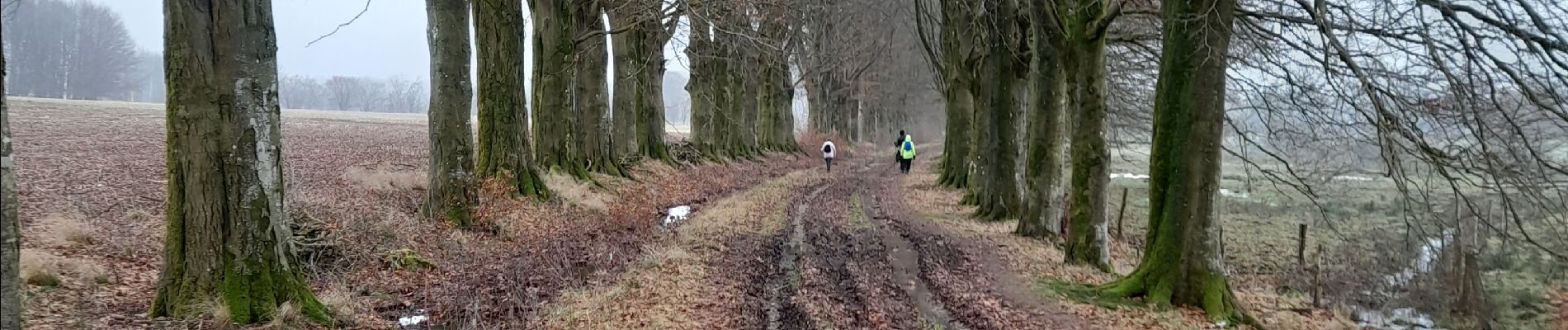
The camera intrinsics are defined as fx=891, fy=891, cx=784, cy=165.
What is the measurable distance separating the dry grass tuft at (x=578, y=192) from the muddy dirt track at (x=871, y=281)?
3.30 meters

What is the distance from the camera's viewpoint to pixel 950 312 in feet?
24.8

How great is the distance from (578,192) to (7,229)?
12109 mm

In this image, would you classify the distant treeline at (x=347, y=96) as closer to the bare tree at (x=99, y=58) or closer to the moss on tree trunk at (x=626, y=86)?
the bare tree at (x=99, y=58)

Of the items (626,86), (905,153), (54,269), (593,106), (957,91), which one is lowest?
(54,269)

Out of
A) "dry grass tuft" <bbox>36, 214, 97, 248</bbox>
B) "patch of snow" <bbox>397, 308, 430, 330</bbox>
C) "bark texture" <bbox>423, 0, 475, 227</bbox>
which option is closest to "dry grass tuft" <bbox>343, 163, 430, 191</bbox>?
"bark texture" <bbox>423, 0, 475, 227</bbox>

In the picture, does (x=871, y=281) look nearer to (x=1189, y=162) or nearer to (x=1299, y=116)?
(x=1189, y=162)

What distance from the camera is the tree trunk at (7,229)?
9.73ft

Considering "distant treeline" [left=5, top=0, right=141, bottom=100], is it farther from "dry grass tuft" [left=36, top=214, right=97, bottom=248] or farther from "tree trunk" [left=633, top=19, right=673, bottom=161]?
"dry grass tuft" [left=36, top=214, right=97, bottom=248]

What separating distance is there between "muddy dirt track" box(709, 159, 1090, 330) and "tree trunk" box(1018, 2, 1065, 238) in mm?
1468

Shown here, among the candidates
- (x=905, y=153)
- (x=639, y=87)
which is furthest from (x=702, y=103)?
(x=905, y=153)

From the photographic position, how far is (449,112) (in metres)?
11.1

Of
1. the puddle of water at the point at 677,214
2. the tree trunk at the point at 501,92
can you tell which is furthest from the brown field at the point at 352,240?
the tree trunk at the point at 501,92

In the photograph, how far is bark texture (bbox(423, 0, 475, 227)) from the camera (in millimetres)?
10984

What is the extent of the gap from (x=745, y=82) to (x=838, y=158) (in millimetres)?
8286
